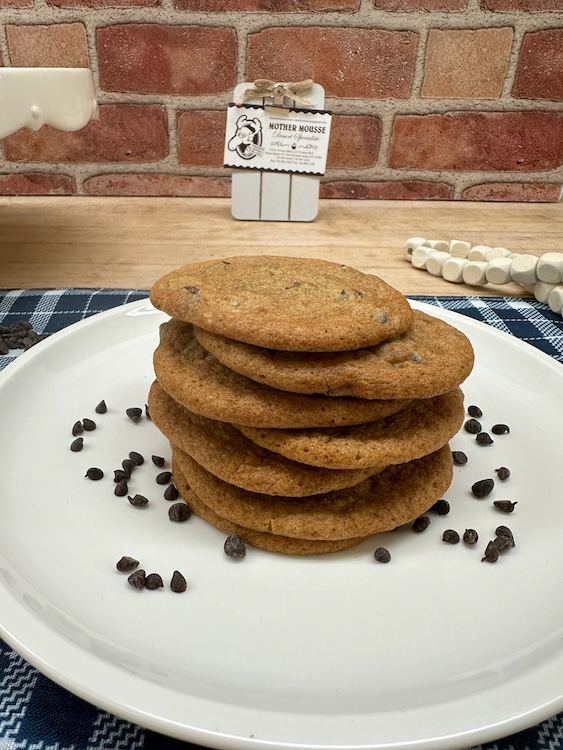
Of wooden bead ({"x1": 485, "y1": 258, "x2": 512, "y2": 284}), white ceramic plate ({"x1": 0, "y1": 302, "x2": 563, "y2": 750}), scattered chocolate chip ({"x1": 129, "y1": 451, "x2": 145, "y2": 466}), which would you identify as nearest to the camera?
white ceramic plate ({"x1": 0, "y1": 302, "x2": 563, "y2": 750})

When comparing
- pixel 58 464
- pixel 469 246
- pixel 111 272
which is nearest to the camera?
pixel 58 464

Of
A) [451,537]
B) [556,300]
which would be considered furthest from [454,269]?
[451,537]

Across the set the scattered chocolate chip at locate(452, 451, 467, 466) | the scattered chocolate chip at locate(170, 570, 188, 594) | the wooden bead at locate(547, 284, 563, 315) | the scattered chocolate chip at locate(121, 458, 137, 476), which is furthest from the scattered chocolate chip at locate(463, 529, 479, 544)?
the wooden bead at locate(547, 284, 563, 315)

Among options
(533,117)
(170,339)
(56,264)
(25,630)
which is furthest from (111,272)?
(533,117)

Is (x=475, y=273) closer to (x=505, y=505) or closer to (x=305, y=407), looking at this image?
(x=505, y=505)

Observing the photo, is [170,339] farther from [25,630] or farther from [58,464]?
[25,630]

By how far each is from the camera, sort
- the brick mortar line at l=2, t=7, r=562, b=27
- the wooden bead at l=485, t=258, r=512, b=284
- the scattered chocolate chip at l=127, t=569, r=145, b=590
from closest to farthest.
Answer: the scattered chocolate chip at l=127, t=569, r=145, b=590 < the wooden bead at l=485, t=258, r=512, b=284 < the brick mortar line at l=2, t=7, r=562, b=27

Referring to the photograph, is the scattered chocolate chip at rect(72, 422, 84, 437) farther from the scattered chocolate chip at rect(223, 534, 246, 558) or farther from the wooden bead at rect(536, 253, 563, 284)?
the wooden bead at rect(536, 253, 563, 284)
